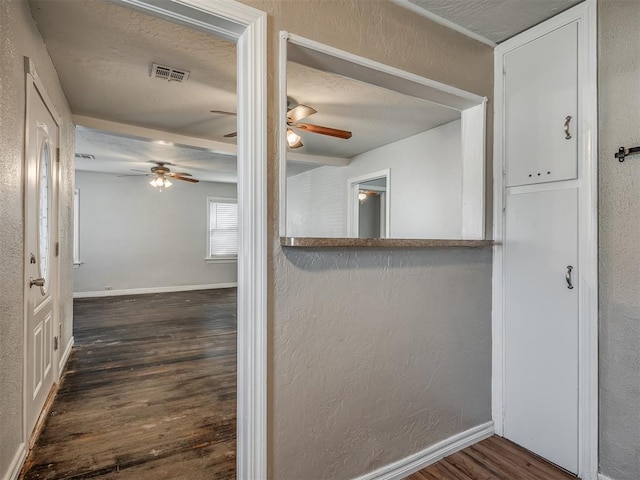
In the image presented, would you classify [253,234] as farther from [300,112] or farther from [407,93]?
[300,112]

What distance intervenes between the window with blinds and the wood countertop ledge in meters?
6.72

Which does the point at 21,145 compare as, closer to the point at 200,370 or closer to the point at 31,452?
the point at 31,452

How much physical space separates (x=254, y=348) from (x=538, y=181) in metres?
1.76

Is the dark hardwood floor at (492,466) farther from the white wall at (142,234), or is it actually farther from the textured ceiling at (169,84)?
the white wall at (142,234)

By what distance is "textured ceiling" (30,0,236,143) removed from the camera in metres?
1.93

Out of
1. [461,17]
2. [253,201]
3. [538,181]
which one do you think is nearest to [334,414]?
[253,201]

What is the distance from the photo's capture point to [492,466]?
182 cm

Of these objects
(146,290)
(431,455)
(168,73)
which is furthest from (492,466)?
(146,290)

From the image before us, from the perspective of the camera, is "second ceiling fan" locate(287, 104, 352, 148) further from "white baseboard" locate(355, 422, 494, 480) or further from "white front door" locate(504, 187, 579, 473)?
"white baseboard" locate(355, 422, 494, 480)

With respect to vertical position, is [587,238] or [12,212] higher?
[12,212]

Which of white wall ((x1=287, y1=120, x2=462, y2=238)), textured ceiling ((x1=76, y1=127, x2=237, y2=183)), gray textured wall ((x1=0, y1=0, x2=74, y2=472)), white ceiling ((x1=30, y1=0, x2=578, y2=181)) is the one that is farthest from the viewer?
textured ceiling ((x1=76, y1=127, x2=237, y2=183))

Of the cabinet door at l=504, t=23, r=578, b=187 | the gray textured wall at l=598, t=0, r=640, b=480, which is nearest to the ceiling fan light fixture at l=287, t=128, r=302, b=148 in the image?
the cabinet door at l=504, t=23, r=578, b=187

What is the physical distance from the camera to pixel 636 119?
1583mm

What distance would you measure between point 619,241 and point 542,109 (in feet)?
2.65
